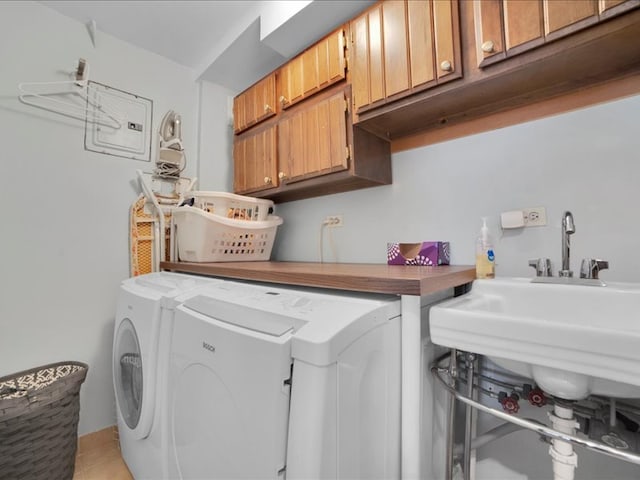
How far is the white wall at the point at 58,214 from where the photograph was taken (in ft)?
4.99

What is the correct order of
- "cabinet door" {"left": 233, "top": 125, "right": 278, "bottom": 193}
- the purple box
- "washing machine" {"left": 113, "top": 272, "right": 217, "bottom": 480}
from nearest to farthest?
"washing machine" {"left": 113, "top": 272, "right": 217, "bottom": 480} → the purple box → "cabinet door" {"left": 233, "top": 125, "right": 278, "bottom": 193}

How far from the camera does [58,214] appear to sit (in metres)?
1.64

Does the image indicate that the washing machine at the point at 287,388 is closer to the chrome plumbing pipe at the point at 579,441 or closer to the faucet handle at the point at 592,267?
the chrome plumbing pipe at the point at 579,441

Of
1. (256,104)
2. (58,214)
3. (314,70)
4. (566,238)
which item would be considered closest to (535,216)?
(566,238)

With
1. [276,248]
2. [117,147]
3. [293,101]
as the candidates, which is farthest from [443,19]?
[117,147]

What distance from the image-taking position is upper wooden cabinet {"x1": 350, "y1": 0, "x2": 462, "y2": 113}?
1.08 metres

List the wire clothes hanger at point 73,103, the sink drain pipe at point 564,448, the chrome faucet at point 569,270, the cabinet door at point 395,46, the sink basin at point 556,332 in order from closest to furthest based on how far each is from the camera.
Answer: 1. the sink basin at point 556,332
2. the sink drain pipe at point 564,448
3. the chrome faucet at point 569,270
4. the cabinet door at point 395,46
5. the wire clothes hanger at point 73,103

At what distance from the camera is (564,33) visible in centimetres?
86

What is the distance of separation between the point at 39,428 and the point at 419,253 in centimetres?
182

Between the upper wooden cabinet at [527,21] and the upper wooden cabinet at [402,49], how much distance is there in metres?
0.09

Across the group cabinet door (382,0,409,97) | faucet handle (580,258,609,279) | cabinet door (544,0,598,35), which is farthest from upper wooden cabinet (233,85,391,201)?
faucet handle (580,258,609,279)

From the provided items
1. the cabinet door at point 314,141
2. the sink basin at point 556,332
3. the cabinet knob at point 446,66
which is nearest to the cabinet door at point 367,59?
the cabinet door at point 314,141

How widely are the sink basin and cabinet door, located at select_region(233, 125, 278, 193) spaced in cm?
137

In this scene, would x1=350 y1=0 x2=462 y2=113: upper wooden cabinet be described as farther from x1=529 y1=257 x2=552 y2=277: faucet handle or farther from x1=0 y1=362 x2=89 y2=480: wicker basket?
x1=0 y1=362 x2=89 y2=480: wicker basket
